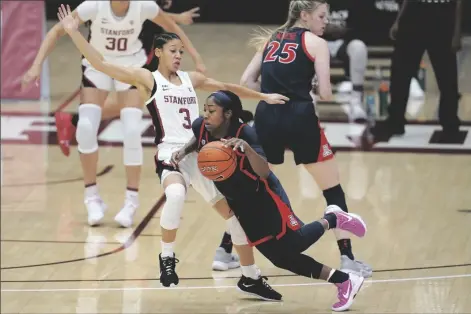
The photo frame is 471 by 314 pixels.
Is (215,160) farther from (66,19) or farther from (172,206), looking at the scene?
(66,19)

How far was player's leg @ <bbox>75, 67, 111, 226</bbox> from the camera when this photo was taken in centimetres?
966

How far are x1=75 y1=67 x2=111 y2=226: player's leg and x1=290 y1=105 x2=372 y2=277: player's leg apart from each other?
7.91 feet

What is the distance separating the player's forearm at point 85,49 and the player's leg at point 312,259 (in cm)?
150

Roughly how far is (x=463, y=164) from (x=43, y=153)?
180 inches

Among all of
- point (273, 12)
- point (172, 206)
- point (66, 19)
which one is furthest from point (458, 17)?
point (273, 12)

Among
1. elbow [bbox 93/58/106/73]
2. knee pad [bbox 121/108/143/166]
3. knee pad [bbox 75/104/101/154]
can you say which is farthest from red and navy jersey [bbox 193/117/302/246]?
knee pad [bbox 75/104/101/154]

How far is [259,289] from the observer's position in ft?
26.0

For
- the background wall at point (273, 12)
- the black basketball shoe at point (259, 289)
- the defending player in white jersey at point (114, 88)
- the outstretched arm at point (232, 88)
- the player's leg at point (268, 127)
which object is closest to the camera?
the outstretched arm at point (232, 88)

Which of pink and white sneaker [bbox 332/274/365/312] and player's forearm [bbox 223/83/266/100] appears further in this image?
pink and white sneaker [bbox 332/274/365/312]

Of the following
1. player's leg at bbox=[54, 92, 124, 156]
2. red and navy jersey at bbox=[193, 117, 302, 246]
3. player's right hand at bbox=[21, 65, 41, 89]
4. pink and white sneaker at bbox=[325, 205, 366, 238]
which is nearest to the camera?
player's right hand at bbox=[21, 65, 41, 89]

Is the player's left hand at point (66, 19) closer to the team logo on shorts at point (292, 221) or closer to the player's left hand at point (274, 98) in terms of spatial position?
the player's left hand at point (274, 98)

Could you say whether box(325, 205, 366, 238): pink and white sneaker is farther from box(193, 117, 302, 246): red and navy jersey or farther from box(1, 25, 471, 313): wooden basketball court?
box(1, 25, 471, 313): wooden basketball court

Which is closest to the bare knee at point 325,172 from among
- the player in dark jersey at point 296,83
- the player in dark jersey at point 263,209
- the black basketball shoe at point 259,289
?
the player in dark jersey at point 296,83

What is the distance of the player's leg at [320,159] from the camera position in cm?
752
